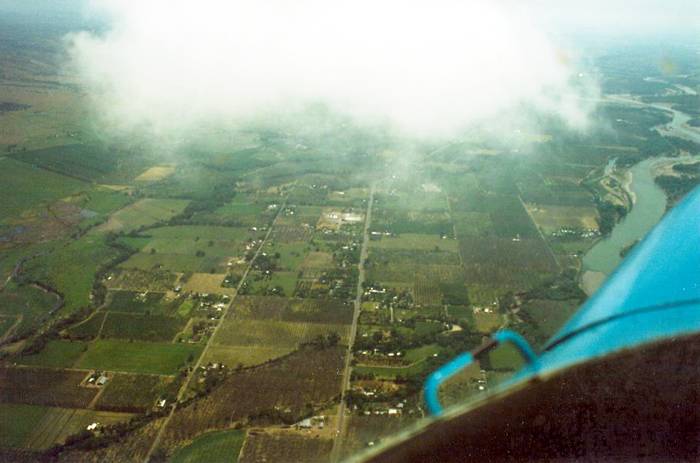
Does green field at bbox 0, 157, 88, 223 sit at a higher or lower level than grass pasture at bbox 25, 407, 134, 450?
higher

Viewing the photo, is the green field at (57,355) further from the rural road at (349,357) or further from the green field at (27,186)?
the green field at (27,186)

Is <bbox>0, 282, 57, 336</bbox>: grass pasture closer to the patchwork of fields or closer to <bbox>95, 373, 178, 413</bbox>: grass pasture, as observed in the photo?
the patchwork of fields

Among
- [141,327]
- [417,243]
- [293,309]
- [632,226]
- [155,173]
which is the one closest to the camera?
[141,327]

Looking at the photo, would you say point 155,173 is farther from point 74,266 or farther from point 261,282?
point 261,282

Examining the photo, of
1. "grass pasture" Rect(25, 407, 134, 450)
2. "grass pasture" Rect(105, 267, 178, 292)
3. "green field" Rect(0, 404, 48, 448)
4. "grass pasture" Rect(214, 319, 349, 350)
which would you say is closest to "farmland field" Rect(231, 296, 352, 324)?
"grass pasture" Rect(214, 319, 349, 350)

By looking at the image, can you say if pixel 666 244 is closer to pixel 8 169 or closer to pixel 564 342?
pixel 564 342

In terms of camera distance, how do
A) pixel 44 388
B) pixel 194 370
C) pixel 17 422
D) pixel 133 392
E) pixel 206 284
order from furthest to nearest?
1. pixel 206 284
2. pixel 194 370
3. pixel 44 388
4. pixel 133 392
5. pixel 17 422

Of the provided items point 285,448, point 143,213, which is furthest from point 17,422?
point 143,213

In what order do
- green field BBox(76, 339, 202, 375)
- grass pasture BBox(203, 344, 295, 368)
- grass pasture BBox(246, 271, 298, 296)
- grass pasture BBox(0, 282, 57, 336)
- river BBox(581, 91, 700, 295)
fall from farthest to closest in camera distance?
river BBox(581, 91, 700, 295) < grass pasture BBox(246, 271, 298, 296) < grass pasture BBox(0, 282, 57, 336) < grass pasture BBox(203, 344, 295, 368) < green field BBox(76, 339, 202, 375)
